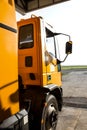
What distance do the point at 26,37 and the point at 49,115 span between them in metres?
1.86

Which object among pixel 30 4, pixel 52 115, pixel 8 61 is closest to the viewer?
pixel 8 61

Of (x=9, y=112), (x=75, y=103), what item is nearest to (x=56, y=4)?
(x=75, y=103)

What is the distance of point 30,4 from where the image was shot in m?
11.0

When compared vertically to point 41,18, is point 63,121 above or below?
below

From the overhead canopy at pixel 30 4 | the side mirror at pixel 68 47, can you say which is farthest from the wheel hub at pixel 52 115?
the overhead canopy at pixel 30 4

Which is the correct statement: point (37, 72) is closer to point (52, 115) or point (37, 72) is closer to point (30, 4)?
point (52, 115)

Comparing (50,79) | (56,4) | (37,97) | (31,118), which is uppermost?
(56,4)

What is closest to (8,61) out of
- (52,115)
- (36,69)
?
(36,69)

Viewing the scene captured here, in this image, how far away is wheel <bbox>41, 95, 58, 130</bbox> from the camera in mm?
4228

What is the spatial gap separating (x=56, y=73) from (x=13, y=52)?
7.71 feet

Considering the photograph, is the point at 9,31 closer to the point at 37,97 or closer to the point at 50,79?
the point at 37,97

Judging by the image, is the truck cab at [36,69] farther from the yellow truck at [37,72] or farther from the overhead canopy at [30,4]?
the overhead canopy at [30,4]

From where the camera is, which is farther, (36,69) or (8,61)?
(36,69)

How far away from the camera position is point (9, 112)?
9.26 ft
